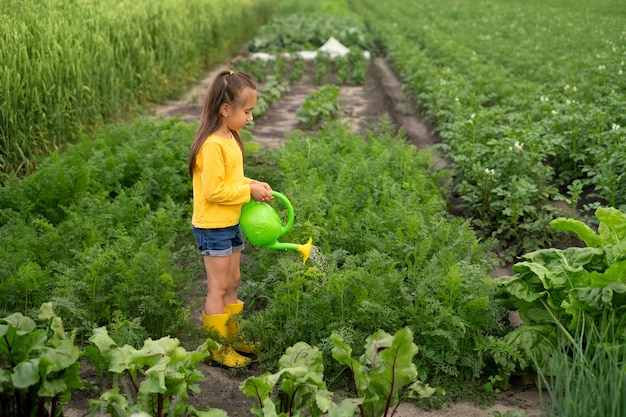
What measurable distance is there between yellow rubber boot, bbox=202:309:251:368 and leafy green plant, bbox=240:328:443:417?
0.89m

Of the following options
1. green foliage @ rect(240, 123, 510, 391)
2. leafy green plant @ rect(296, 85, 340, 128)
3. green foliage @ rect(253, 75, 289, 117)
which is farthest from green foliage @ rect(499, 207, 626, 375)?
green foliage @ rect(253, 75, 289, 117)

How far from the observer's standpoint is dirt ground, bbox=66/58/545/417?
395cm

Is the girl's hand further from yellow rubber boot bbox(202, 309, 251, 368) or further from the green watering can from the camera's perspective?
yellow rubber boot bbox(202, 309, 251, 368)

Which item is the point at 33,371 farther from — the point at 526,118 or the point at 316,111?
the point at 316,111

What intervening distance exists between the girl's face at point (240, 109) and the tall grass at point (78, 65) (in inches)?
140

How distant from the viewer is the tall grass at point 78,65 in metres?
7.41

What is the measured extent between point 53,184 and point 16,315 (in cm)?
286

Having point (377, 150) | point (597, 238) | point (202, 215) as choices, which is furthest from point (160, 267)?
point (377, 150)

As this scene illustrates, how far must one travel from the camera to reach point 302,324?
4328mm

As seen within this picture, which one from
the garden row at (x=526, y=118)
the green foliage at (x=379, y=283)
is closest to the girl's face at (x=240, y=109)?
the green foliage at (x=379, y=283)

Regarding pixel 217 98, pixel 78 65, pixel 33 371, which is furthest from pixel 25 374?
pixel 78 65

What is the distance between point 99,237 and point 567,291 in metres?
3.06

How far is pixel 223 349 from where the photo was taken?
4.32 m

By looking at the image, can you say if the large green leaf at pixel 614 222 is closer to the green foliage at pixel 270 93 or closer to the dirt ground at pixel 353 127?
the dirt ground at pixel 353 127
